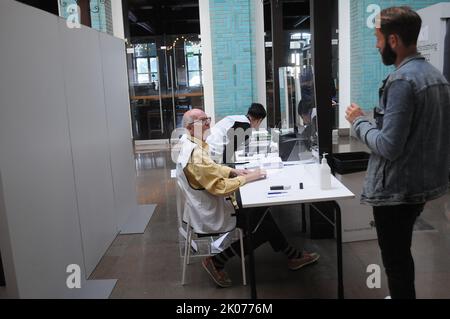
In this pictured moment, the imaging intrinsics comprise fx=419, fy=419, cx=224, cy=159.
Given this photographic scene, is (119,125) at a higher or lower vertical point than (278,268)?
higher

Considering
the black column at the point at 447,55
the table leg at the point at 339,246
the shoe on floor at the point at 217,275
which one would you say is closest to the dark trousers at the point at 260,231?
the shoe on floor at the point at 217,275

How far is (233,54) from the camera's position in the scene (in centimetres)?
780

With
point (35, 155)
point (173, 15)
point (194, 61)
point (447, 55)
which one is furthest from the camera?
point (173, 15)

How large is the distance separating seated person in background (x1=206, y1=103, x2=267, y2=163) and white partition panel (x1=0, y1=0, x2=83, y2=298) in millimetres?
1563

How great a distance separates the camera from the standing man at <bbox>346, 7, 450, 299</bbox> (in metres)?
1.65

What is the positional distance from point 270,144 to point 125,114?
1.53 metres

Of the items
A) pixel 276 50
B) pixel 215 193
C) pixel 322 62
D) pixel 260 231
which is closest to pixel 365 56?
pixel 276 50

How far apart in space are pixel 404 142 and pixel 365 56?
21.7 feet

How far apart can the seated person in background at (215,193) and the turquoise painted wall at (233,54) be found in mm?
5134

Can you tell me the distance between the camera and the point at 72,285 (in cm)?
270

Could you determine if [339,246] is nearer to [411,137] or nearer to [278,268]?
[278,268]

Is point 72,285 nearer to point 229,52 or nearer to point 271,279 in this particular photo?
point 271,279

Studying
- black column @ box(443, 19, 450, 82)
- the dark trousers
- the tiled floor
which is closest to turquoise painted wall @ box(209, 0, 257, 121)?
black column @ box(443, 19, 450, 82)

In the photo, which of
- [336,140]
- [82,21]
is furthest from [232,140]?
[336,140]
